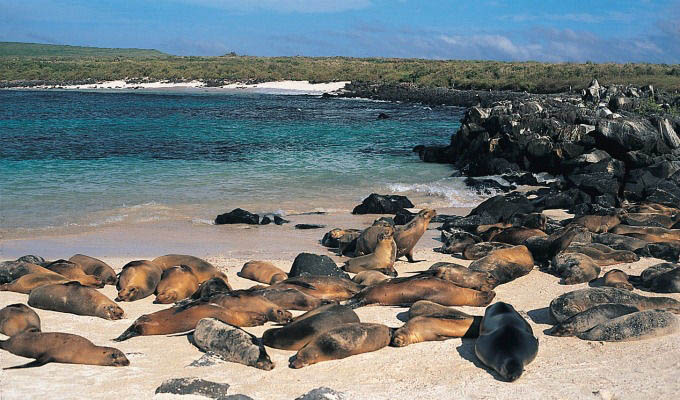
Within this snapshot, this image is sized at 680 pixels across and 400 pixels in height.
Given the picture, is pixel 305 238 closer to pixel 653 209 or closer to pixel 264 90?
pixel 653 209

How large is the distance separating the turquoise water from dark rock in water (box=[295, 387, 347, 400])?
8.62 m

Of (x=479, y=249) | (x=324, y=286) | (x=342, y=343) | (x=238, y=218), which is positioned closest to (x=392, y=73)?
(x=238, y=218)

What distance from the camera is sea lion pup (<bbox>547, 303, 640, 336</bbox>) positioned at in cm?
616

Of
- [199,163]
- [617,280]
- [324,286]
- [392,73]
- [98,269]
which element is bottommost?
[199,163]

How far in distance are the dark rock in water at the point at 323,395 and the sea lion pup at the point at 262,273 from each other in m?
3.54

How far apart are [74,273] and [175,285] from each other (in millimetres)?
1331

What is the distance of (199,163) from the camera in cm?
2114

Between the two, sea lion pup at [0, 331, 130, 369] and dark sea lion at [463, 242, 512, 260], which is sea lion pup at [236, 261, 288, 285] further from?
sea lion pup at [0, 331, 130, 369]

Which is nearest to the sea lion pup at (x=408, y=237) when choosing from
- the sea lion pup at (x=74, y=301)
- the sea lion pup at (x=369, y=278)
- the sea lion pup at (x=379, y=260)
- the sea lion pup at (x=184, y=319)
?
the sea lion pup at (x=379, y=260)

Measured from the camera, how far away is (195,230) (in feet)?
39.7

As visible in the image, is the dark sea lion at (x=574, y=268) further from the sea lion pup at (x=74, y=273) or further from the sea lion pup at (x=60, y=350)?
the sea lion pup at (x=74, y=273)

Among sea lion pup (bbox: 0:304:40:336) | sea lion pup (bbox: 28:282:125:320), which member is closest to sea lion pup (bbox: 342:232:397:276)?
sea lion pup (bbox: 28:282:125:320)

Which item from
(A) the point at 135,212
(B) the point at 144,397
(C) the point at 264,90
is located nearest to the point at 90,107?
(C) the point at 264,90

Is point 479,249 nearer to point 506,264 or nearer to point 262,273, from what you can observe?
point 506,264
